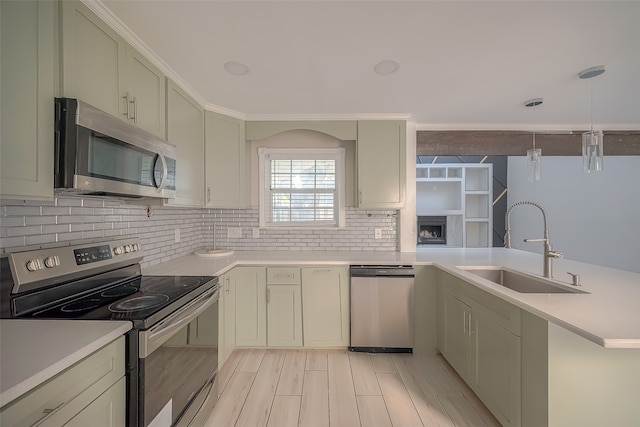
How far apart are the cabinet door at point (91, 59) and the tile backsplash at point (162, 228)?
1.87 ft

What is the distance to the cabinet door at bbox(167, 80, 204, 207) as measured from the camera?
206cm

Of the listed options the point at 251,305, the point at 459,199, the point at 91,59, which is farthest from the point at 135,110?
the point at 459,199

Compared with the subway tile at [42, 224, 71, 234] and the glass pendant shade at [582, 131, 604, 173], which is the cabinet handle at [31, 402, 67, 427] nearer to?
the subway tile at [42, 224, 71, 234]

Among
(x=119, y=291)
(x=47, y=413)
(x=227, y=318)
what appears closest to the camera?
(x=47, y=413)

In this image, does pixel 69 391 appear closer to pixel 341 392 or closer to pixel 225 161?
pixel 341 392

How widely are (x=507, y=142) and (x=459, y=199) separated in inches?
69.9

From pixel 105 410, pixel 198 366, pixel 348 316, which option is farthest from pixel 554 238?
pixel 105 410

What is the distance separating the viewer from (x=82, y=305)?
128cm

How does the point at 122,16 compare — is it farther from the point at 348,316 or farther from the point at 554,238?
the point at 554,238

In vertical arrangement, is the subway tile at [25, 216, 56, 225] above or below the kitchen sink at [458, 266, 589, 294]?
above

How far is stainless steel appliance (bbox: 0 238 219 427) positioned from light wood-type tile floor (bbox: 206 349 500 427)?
0.33 meters

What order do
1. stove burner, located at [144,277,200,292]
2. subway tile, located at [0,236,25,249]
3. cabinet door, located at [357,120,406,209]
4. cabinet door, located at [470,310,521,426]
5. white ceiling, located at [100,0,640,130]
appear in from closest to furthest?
subway tile, located at [0,236,25,249] → white ceiling, located at [100,0,640,130] → cabinet door, located at [470,310,521,426] → stove burner, located at [144,277,200,292] → cabinet door, located at [357,120,406,209]

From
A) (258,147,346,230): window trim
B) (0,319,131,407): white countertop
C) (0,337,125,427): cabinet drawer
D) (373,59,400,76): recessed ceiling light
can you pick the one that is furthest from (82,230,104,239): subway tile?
(373,59,400,76): recessed ceiling light

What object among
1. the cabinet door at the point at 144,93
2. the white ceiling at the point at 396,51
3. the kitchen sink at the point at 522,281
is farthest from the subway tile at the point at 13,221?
the kitchen sink at the point at 522,281
